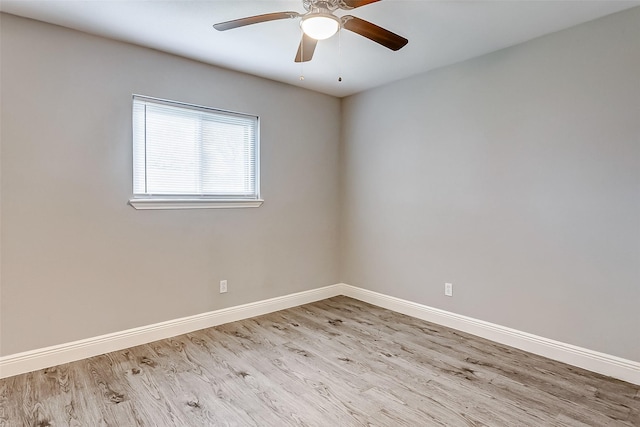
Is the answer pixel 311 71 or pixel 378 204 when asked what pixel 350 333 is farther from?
pixel 311 71

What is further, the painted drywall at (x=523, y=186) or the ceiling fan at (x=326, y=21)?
the painted drywall at (x=523, y=186)

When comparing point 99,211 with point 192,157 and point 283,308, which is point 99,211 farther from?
point 283,308

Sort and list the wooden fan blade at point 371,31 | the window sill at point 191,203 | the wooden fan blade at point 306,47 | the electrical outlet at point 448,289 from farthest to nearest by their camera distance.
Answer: the electrical outlet at point 448,289 < the window sill at point 191,203 < the wooden fan blade at point 306,47 < the wooden fan blade at point 371,31

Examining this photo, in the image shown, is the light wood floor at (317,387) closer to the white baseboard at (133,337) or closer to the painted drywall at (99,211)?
the white baseboard at (133,337)

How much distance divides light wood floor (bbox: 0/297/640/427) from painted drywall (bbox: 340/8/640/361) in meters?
0.45

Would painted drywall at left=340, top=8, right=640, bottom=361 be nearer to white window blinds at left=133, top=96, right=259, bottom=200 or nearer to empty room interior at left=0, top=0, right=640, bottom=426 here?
empty room interior at left=0, top=0, right=640, bottom=426

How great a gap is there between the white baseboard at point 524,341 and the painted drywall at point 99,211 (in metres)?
1.40

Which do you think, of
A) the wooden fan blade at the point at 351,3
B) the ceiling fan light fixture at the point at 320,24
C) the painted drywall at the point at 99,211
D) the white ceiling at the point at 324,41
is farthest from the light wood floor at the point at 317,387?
the white ceiling at the point at 324,41

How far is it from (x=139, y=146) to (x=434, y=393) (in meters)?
2.80

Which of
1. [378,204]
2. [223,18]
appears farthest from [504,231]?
[223,18]

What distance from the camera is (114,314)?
2.76 m

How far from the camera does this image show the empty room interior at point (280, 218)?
2.20 m

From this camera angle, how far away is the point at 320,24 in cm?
178

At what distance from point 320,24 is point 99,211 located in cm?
210
